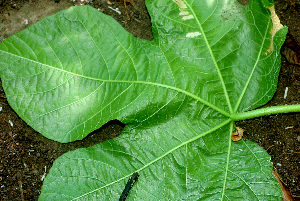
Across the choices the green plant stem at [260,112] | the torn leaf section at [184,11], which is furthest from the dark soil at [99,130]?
the torn leaf section at [184,11]

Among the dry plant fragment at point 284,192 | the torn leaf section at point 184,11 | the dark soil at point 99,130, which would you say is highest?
the torn leaf section at point 184,11

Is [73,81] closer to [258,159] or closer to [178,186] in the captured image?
[178,186]

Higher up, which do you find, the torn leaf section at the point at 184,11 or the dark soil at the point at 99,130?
the torn leaf section at the point at 184,11

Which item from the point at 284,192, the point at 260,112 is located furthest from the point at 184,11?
the point at 284,192

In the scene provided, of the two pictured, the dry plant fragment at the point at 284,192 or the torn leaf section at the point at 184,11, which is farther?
the dry plant fragment at the point at 284,192

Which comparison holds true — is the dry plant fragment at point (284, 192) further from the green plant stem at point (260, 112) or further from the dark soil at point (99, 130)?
the green plant stem at point (260, 112)

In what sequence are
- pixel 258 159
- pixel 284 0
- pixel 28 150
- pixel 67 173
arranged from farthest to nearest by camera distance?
pixel 284 0, pixel 28 150, pixel 258 159, pixel 67 173

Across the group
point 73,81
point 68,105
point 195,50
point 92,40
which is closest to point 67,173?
point 68,105

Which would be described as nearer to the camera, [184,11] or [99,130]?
[184,11]

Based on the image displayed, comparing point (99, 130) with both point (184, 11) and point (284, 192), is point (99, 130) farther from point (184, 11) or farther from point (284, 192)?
point (284, 192)
